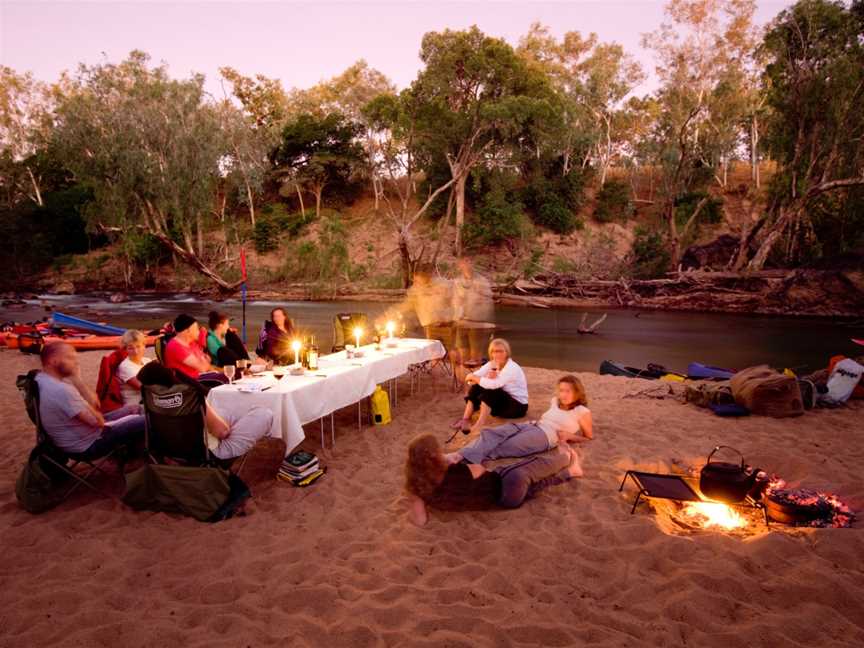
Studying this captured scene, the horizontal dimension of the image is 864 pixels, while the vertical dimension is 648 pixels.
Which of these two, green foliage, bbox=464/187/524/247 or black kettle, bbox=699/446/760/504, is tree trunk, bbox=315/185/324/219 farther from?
black kettle, bbox=699/446/760/504

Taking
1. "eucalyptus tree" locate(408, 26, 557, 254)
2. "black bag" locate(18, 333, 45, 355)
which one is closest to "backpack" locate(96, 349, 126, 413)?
"black bag" locate(18, 333, 45, 355)

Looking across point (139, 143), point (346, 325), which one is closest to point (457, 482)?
point (346, 325)

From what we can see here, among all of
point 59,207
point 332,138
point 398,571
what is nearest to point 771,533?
point 398,571

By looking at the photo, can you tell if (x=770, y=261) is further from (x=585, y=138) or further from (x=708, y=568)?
(x=708, y=568)

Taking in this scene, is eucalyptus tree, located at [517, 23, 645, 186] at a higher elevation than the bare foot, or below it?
higher

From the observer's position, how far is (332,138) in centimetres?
3716

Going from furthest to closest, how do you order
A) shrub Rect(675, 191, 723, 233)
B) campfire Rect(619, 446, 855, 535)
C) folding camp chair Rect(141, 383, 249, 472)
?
shrub Rect(675, 191, 723, 233) < folding camp chair Rect(141, 383, 249, 472) < campfire Rect(619, 446, 855, 535)

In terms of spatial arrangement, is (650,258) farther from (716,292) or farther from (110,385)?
(110,385)

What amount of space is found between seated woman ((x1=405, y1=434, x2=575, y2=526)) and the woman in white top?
2.79m

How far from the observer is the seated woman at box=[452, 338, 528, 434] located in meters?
Result: 5.33

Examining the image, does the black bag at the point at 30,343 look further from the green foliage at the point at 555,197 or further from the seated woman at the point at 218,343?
the green foliage at the point at 555,197

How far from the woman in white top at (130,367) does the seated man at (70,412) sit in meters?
0.71

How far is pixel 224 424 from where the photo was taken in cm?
365

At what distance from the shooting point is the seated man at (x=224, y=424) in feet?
11.3
